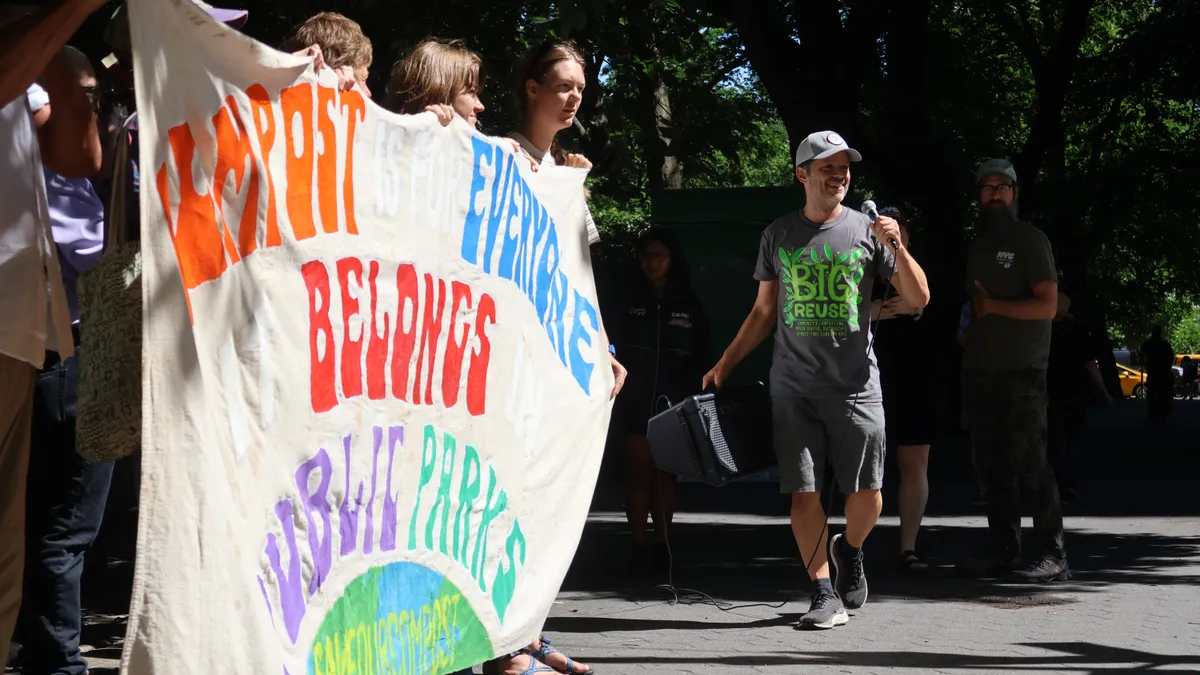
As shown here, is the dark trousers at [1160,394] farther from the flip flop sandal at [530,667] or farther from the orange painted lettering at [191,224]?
the orange painted lettering at [191,224]

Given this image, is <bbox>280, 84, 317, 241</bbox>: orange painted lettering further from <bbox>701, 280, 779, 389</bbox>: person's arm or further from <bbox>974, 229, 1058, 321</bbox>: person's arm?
<bbox>974, 229, 1058, 321</bbox>: person's arm

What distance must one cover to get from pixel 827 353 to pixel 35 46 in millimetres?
4100

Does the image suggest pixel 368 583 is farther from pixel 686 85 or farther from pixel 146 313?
pixel 686 85

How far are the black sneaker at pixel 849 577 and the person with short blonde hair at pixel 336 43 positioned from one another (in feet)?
11.5

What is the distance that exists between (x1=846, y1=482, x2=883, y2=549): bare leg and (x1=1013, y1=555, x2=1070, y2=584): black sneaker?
1640 mm

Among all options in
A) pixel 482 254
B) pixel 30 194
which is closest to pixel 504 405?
pixel 482 254

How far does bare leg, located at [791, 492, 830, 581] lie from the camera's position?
672 centimetres

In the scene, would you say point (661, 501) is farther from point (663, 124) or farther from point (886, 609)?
point (663, 124)

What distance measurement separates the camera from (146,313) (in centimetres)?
307

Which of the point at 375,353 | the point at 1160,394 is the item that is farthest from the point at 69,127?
the point at 1160,394

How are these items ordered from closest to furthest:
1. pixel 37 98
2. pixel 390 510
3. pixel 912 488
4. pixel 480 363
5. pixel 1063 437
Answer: pixel 37 98
pixel 390 510
pixel 480 363
pixel 912 488
pixel 1063 437

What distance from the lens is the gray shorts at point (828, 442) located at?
6660 mm

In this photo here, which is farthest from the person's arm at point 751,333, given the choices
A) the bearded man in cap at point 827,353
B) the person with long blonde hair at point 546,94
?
the person with long blonde hair at point 546,94

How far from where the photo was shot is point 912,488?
8320 millimetres
